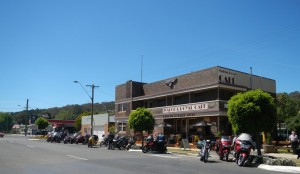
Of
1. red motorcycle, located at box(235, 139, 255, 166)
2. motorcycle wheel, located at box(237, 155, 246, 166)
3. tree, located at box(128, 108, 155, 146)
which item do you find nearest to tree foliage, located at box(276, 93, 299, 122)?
tree, located at box(128, 108, 155, 146)

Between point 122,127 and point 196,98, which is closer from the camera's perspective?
point 196,98

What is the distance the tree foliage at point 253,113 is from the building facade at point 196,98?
49.9ft

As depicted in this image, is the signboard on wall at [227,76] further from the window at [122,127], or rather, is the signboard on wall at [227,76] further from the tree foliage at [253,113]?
the window at [122,127]

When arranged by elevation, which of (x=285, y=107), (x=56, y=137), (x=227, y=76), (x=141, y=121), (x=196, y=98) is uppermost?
(x=227, y=76)

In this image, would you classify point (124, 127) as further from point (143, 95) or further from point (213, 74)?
point (213, 74)

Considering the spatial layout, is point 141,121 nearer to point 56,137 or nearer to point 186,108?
point 186,108

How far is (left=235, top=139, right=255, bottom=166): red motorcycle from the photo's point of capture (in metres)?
16.1

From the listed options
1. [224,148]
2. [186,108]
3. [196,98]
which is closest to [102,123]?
[186,108]

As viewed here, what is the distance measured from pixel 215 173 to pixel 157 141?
42.3ft

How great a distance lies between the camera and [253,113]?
18406mm

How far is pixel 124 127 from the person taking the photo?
50906 mm

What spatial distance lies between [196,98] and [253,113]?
68.2ft

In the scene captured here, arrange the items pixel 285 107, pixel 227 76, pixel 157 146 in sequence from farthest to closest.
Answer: pixel 285 107, pixel 227 76, pixel 157 146

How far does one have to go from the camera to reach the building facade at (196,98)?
1398 inches
